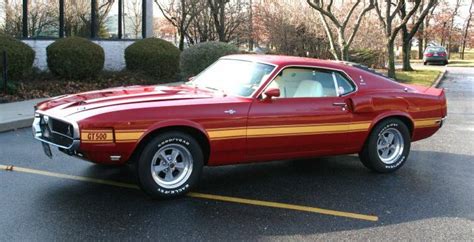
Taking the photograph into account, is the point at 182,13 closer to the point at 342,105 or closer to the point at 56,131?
the point at 342,105

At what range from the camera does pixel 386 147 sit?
688 cm

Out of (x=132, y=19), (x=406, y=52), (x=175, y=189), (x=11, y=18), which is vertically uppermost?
(x=132, y=19)

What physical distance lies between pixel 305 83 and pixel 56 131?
2800 millimetres

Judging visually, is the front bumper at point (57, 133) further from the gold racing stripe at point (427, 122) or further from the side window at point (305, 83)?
the gold racing stripe at point (427, 122)

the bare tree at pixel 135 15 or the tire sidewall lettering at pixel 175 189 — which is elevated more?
the bare tree at pixel 135 15

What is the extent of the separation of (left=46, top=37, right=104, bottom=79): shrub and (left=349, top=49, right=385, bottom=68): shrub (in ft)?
53.7

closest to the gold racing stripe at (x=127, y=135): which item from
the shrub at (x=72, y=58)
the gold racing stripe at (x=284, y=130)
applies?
the gold racing stripe at (x=284, y=130)

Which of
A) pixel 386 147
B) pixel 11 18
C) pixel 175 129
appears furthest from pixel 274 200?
pixel 11 18

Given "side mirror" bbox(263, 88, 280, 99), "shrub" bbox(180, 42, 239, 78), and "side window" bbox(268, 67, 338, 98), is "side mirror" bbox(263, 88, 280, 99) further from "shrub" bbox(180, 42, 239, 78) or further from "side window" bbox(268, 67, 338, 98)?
"shrub" bbox(180, 42, 239, 78)

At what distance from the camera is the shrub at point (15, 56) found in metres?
12.3

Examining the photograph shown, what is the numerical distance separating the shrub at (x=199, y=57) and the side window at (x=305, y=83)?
30.4 ft

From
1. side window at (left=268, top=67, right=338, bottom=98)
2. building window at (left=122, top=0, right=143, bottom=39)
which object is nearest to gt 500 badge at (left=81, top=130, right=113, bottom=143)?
side window at (left=268, top=67, right=338, bottom=98)

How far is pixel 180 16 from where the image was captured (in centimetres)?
2509

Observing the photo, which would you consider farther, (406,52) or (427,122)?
(406,52)
